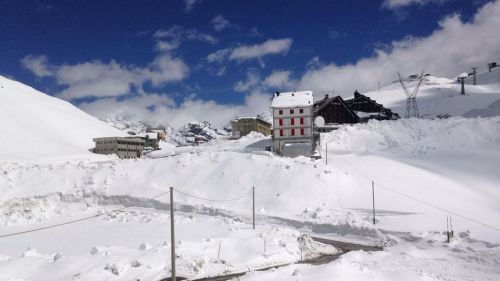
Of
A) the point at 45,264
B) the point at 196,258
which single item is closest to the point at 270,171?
the point at 196,258

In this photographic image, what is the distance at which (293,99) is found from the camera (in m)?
55.2

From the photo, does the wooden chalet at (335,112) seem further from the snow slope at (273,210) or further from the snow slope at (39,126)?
the snow slope at (39,126)

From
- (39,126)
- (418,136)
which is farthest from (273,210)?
(39,126)

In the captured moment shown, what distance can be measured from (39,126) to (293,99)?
66.7 meters

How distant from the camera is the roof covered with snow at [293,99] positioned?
2112 inches

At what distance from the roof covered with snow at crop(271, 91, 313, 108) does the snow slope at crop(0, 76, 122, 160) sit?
39034 mm

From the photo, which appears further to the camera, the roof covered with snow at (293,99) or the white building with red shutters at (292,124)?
the roof covered with snow at (293,99)

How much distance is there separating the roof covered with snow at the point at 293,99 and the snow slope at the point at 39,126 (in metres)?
39.0

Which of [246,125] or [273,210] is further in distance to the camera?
[246,125]

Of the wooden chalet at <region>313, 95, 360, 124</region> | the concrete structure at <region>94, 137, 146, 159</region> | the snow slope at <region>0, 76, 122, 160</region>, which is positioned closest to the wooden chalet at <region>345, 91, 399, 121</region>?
the wooden chalet at <region>313, 95, 360, 124</region>

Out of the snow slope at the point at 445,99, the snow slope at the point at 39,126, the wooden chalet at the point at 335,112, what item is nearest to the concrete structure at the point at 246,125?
the snow slope at the point at 445,99

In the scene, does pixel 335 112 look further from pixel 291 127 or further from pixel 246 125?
pixel 246 125

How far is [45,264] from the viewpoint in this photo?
835 inches

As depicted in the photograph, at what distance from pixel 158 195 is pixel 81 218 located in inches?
274
